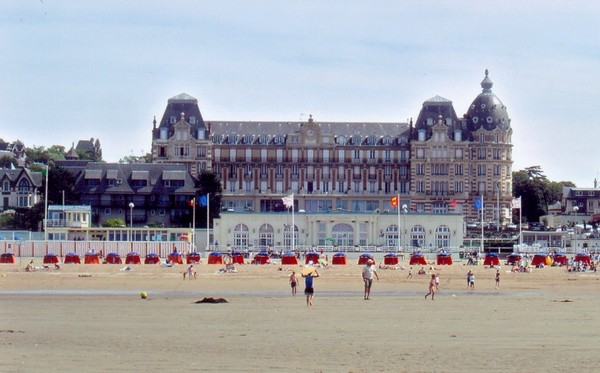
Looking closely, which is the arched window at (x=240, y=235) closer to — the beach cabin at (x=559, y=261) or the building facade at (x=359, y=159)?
the building facade at (x=359, y=159)

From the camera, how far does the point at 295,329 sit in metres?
33.5

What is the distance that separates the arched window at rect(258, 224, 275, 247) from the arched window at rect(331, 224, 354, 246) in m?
5.54

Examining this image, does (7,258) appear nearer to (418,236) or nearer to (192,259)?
(192,259)

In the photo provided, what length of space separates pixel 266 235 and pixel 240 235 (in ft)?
7.22

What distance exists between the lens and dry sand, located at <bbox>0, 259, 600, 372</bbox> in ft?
86.5

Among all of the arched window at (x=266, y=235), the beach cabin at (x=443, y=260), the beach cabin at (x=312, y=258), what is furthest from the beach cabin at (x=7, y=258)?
the arched window at (x=266, y=235)

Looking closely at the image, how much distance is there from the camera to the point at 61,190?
124 meters

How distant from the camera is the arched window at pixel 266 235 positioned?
11206 cm

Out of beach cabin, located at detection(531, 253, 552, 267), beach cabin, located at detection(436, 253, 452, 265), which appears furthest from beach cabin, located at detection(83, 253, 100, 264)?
beach cabin, located at detection(531, 253, 552, 267)

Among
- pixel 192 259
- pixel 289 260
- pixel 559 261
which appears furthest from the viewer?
pixel 559 261

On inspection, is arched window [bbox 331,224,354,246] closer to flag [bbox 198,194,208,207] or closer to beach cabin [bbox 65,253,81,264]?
flag [bbox 198,194,208,207]

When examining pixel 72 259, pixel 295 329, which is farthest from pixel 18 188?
pixel 295 329

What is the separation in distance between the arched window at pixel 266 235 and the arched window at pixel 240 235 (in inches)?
45.3

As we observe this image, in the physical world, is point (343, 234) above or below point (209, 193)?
below
